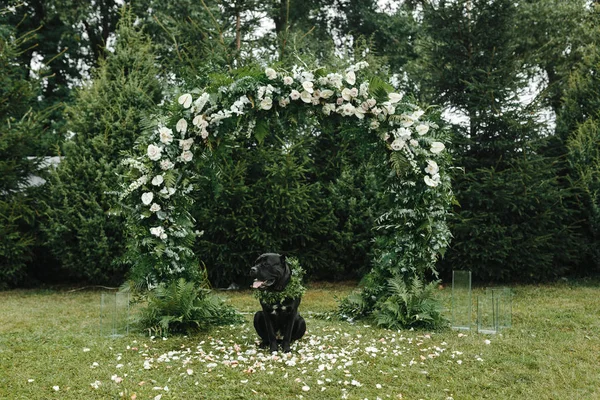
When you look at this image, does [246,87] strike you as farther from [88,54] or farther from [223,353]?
[88,54]

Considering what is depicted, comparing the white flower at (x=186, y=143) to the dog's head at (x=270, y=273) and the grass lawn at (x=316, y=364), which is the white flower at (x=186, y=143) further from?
the grass lawn at (x=316, y=364)

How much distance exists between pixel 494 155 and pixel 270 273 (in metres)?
6.76

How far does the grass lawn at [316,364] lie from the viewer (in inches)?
161

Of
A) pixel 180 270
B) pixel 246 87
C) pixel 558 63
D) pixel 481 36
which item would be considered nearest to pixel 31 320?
pixel 180 270

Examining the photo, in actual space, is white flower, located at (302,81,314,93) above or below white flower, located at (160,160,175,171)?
above

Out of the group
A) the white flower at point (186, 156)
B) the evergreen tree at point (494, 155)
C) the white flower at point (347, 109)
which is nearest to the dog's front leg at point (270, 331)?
the white flower at point (186, 156)

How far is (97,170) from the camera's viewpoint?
940 cm

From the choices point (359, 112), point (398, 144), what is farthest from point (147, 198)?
point (398, 144)

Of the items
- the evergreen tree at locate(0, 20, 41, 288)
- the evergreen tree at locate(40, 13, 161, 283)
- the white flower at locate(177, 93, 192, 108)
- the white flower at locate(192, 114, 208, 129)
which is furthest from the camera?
the evergreen tree at locate(0, 20, 41, 288)

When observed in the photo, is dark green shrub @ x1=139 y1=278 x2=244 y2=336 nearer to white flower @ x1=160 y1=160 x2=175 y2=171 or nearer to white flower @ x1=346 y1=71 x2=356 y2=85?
white flower @ x1=160 y1=160 x2=175 y2=171

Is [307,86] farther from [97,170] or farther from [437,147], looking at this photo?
[97,170]

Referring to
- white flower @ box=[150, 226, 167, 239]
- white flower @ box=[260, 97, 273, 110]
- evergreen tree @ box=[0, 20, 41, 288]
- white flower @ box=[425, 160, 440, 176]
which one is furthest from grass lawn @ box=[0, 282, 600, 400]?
evergreen tree @ box=[0, 20, 41, 288]

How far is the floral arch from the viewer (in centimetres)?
612

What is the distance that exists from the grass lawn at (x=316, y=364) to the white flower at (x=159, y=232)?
3.79 ft
